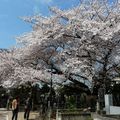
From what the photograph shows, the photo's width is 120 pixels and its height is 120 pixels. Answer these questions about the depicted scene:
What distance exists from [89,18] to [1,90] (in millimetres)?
23256

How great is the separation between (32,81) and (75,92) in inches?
246

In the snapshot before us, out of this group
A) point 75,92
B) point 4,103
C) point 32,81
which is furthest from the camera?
point 4,103

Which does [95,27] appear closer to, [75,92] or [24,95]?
[75,92]

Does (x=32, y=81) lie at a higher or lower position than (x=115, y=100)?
higher

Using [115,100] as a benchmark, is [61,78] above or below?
above

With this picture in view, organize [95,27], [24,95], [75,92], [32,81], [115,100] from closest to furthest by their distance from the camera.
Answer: [115,100]
[95,27]
[32,81]
[75,92]
[24,95]

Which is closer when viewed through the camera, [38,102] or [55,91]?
[55,91]

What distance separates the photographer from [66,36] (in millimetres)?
27250

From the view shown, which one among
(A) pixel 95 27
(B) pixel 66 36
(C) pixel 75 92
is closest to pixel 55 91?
(C) pixel 75 92

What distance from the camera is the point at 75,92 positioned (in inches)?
1345

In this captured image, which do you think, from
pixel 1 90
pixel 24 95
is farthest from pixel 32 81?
pixel 1 90

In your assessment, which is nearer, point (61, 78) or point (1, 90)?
point (61, 78)

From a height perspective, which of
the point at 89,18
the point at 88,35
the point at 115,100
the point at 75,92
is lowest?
the point at 115,100

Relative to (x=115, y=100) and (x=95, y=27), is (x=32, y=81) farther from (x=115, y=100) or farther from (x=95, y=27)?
(x=115, y=100)
